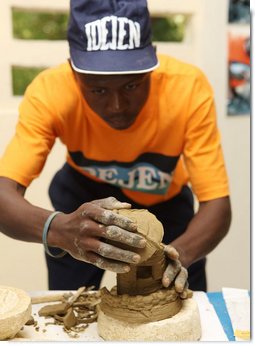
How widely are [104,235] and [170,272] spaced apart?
9.3 inches

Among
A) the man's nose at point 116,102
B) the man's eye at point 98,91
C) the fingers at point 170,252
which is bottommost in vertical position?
the fingers at point 170,252

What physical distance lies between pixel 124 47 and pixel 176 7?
4.25 ft

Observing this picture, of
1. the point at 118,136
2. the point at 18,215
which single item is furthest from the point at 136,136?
the point at 18,215

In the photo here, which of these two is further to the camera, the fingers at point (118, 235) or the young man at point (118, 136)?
the young man at point (118, 136)

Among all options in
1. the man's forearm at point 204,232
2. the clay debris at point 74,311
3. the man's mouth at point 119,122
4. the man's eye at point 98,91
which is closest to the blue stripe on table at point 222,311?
the man's forearm at point 204,232

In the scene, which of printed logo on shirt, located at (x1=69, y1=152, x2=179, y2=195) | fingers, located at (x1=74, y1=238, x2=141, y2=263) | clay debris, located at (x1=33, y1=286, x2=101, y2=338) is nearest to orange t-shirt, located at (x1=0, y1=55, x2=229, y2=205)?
printed logo on shirt, located at (x1=69, y1=152, x2=179, y2=195)

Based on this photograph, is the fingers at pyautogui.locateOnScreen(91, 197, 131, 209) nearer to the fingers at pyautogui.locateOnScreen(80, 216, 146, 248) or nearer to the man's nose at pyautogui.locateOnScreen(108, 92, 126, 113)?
the fingers at pyautogui.locateOnScreen(80, 216, 146, 248)

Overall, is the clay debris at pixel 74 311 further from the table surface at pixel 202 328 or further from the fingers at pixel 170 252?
the fingers at pixel 170 252

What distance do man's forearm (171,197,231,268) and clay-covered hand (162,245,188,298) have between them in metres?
0.18

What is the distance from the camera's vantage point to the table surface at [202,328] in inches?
66.0

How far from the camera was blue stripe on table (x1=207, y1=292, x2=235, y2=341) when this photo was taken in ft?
5.63

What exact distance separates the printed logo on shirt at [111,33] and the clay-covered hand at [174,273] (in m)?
0.65

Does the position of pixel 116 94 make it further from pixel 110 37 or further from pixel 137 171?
pixel 137 171

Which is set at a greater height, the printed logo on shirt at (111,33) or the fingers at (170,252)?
the printed logo on shirt at (111,33)
